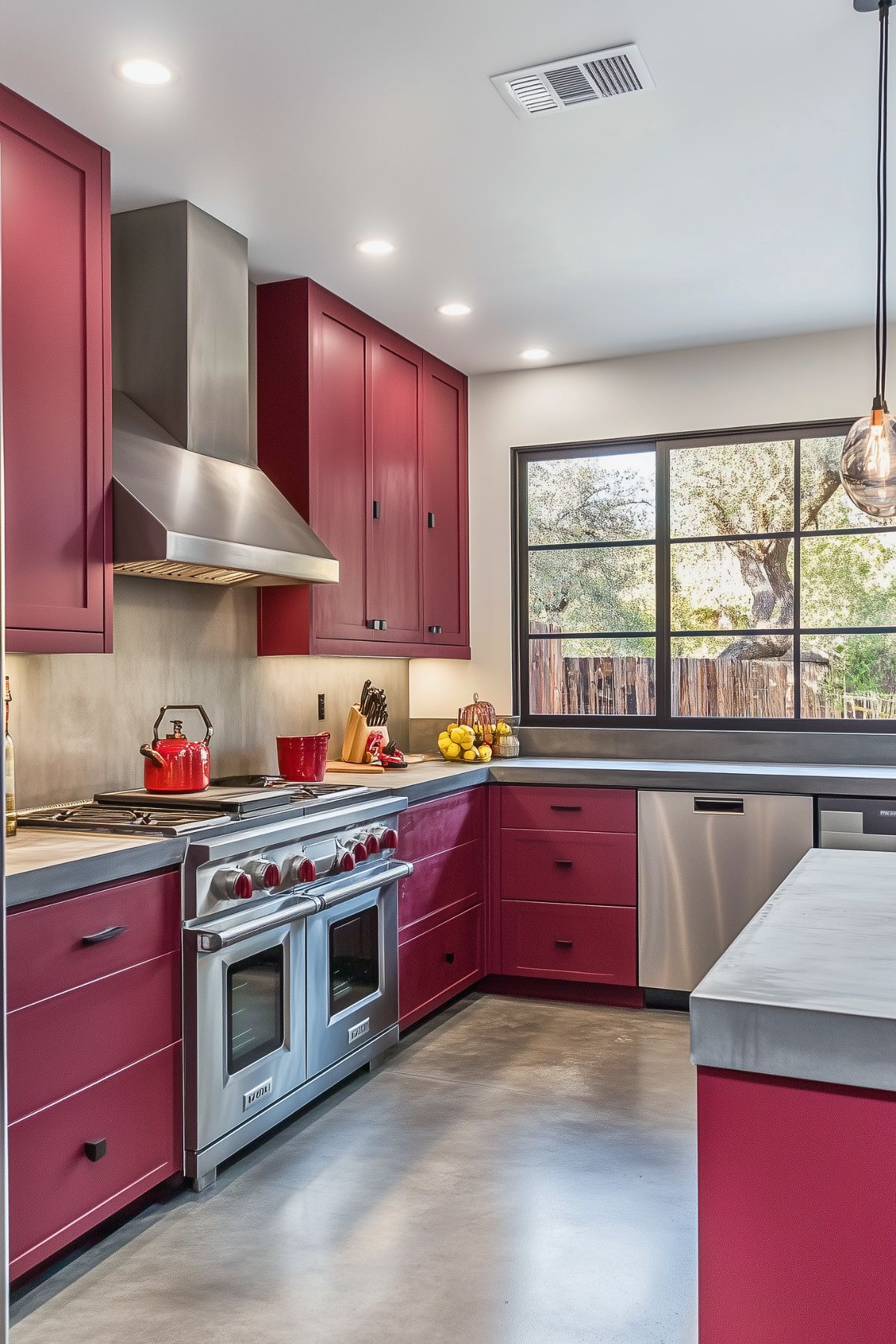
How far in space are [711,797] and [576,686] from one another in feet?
3.52

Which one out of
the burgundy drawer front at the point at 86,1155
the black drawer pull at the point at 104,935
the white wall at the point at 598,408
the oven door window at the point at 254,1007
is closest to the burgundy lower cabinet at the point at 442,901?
the oven door window at the point at 254,1007

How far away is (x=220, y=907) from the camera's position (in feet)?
8.66

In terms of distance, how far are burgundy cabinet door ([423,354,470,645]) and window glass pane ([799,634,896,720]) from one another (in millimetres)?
1510

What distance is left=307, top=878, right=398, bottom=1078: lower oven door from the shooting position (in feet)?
9.93

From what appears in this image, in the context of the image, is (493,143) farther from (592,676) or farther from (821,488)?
(592,676)

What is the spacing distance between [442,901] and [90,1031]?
5.88ft

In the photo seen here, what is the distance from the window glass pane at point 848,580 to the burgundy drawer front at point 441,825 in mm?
1586

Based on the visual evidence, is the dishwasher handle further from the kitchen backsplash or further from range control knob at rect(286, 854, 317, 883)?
range control knob at rect(286, 854, 317, 883)

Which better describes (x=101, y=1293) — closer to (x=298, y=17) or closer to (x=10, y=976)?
(x=10, y=976)

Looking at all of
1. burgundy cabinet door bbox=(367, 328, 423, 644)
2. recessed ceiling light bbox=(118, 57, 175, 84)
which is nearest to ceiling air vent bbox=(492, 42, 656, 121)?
recessed ceiling light bbox=(118, 57, 175, 84)

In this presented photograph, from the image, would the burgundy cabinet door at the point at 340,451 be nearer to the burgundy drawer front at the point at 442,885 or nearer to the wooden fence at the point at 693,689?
the burgundy drawer front at the point at 442,885

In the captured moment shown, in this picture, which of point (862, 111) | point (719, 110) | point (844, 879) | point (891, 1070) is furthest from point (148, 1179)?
point (862, 111)

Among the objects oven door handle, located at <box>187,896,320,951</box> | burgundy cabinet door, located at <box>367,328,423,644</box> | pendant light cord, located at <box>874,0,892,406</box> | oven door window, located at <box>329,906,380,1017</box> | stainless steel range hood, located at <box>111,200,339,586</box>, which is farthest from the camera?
burgundy cabinet door, located at <box>367,328,423,644</box>

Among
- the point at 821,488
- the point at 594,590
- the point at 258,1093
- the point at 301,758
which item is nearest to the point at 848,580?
the point at 821,488
